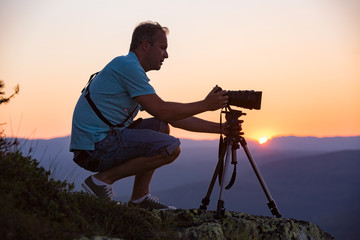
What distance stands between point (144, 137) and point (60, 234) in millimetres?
2603

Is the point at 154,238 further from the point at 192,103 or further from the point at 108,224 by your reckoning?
the point at 192,103

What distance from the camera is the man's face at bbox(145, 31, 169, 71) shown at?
6.58m

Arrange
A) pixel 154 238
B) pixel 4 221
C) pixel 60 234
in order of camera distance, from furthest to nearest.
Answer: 1. pixel 154 238
2. pixel 60 234
3. pixel 4 221

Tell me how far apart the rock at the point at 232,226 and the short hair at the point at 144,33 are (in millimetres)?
2570

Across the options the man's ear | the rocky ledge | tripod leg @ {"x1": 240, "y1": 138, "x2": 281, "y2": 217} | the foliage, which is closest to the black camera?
tripod leg @ {"x1": 240, "y1": 138, "x2": 281, "y2": 217}

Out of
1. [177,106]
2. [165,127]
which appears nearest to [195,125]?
[165,127]

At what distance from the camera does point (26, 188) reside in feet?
14.4

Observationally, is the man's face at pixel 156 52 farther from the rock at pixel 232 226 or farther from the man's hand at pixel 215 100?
the rock at pixel 232 226

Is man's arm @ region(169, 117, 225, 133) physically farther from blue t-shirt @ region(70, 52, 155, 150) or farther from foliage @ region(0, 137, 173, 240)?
foliage @ region(0, 137, 173, 240)

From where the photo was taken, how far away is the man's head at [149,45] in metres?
6.57

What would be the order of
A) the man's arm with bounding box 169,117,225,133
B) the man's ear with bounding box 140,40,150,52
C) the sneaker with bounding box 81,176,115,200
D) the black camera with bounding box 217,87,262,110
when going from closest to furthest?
the sneaker with bounding box 81,176,115,200, the black camera with bounding box 217,87,262,110, the man's ear with bounding box 140,40,150,52, the man's arm with bounding box 169,117,225,133

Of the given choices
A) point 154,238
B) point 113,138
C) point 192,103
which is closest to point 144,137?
point 113,138

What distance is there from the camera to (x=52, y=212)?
14.0ft

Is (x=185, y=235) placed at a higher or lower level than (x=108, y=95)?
lower
